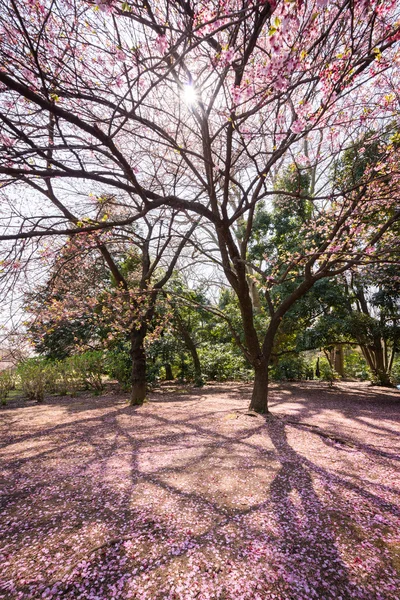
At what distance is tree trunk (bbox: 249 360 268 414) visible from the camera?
5.78m

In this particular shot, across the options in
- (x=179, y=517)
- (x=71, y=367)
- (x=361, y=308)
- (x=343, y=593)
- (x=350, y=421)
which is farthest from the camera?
(x=361, y=308)

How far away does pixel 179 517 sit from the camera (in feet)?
7.73

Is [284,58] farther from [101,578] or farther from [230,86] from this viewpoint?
[101,578]

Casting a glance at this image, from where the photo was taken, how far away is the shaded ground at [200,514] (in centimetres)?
173

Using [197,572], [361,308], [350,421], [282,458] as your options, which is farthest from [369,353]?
[197,572]

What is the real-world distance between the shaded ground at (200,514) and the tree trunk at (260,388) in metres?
0.87

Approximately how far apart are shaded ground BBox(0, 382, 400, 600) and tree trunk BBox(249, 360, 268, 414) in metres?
0.87

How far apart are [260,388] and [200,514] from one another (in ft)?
12.1

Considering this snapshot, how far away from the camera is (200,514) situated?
2.40m

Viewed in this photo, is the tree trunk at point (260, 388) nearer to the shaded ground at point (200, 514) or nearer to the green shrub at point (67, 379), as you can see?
the shaded ground at point (200, 514)

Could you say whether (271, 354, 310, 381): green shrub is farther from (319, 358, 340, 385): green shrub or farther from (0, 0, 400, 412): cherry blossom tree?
(0, 0, 400, 412): cherry blossom tree

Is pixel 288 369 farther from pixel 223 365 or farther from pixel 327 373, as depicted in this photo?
pixel 223 365

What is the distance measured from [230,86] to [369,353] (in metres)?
12.3

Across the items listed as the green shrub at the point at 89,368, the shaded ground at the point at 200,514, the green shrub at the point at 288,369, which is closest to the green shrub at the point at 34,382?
the green shrub at the point at 89,368
